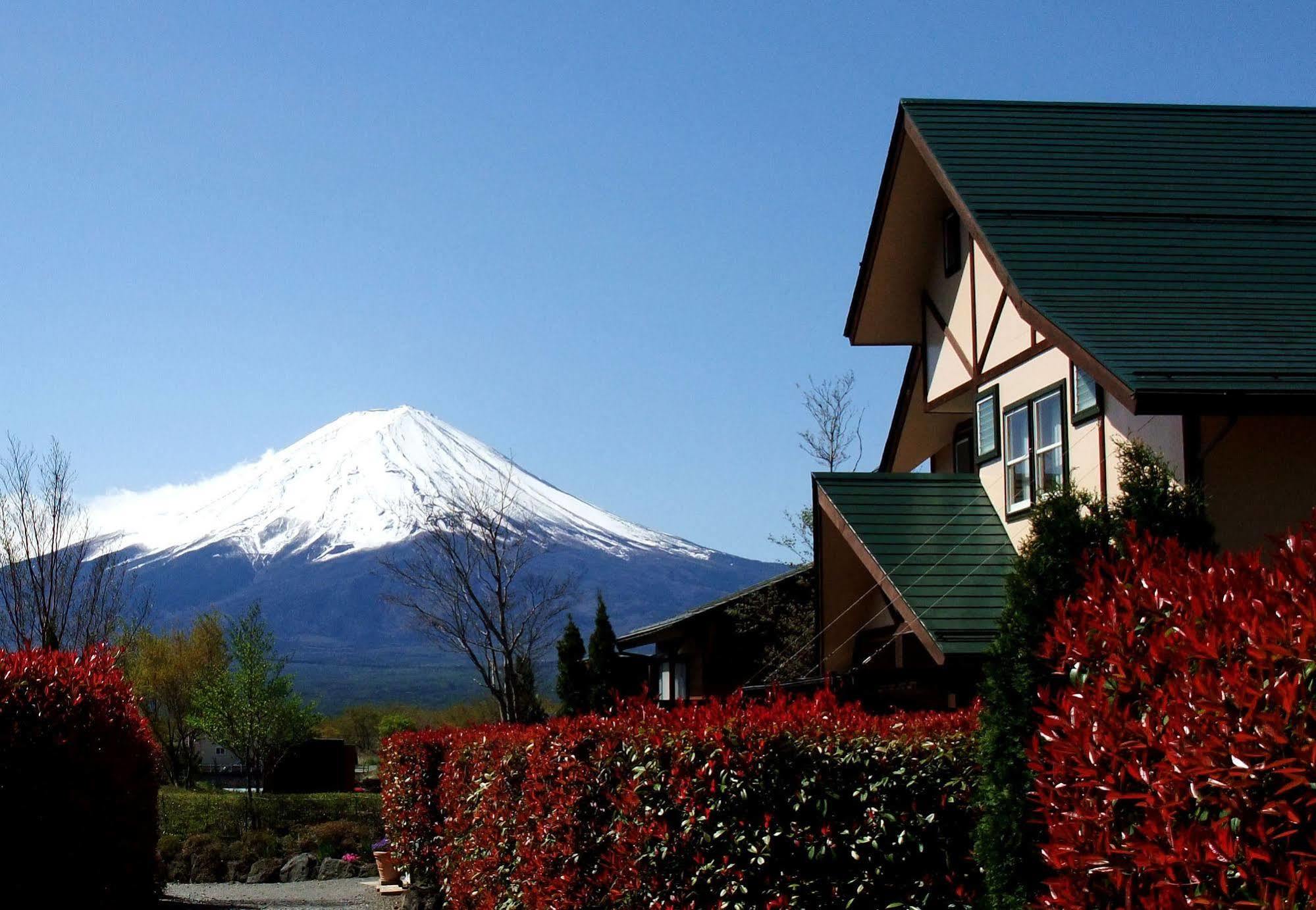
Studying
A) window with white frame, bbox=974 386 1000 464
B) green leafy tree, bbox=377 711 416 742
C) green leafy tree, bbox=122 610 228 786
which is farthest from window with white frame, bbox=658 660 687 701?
green leafy tree, bbox=377 711 416 742

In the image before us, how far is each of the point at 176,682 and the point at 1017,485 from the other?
3774 centimetres

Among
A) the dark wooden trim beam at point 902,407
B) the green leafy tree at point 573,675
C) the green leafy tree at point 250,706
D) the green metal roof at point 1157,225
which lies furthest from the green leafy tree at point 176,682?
the green metal roof at point 1157,225

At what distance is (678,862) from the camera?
8031 millimetres

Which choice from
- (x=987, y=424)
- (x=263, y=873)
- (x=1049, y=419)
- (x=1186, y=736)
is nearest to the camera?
(x=1186, y=736)

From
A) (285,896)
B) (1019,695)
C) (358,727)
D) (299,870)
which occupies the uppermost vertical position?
(1019,695)

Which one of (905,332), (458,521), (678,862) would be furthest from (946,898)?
(458,521)

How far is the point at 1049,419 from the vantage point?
15.2m

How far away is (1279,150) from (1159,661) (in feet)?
51.3

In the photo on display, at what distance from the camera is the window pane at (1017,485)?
52.3 feet

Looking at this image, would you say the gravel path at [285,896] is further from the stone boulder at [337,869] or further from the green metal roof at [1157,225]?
the green metal roof at [1157,225]

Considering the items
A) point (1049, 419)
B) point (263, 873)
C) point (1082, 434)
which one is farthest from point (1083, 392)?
point (263, 873)

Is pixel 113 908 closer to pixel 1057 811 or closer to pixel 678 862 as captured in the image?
pixel 678 862

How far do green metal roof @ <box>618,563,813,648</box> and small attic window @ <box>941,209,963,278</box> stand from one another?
1031 cm

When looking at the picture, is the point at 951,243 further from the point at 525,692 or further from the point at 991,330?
the point at 525,692
